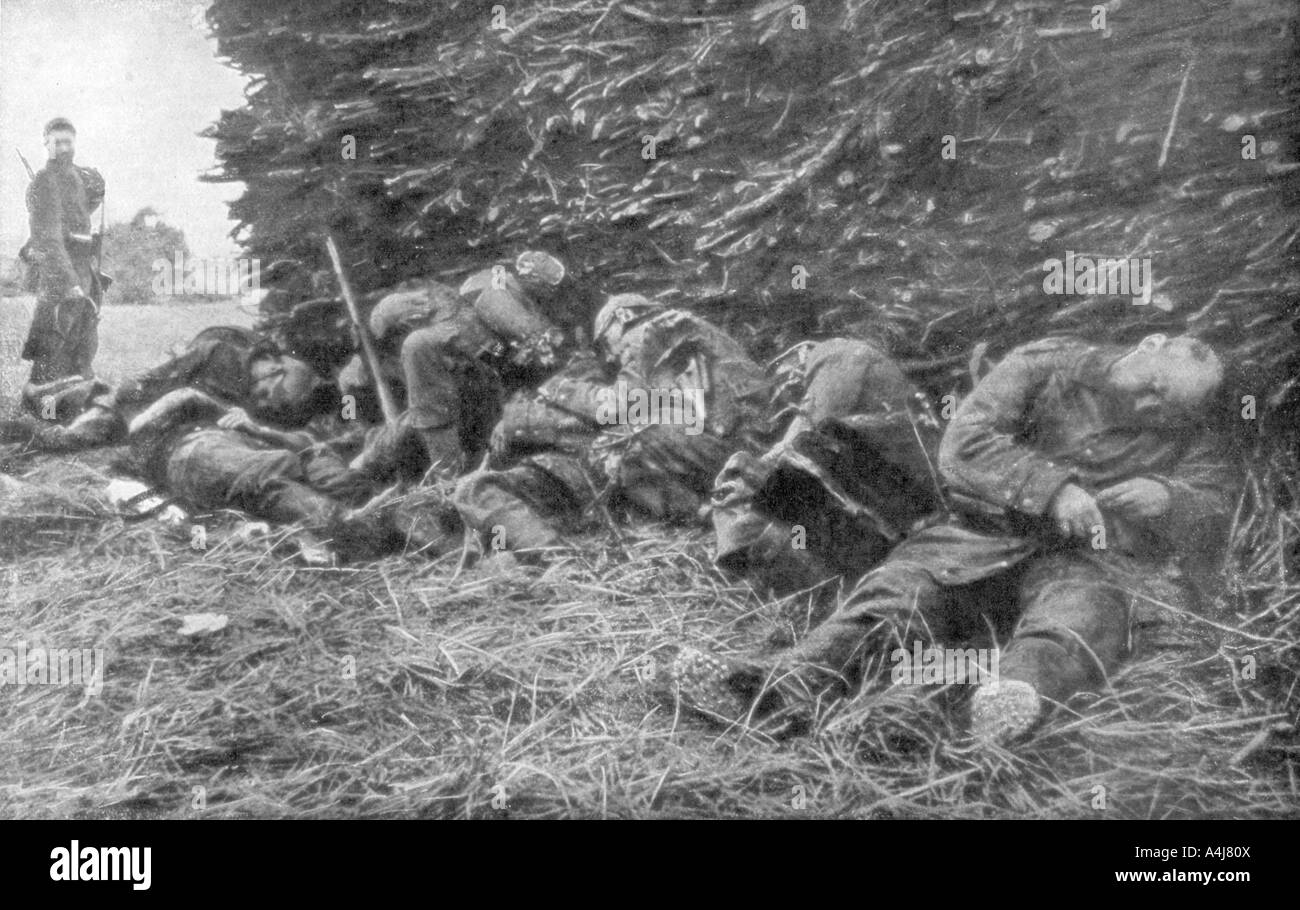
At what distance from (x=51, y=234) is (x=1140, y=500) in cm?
350

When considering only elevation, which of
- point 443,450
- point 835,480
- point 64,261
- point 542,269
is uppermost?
point 64,261

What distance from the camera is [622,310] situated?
3551 mm

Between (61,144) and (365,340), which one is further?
(61,144)

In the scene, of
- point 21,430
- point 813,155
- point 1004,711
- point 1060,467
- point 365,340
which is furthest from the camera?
point 21,430

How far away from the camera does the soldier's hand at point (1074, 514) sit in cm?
332

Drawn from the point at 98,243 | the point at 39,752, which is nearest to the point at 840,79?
the point at 98,243

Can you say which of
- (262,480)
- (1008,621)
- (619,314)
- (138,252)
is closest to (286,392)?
(262,480)

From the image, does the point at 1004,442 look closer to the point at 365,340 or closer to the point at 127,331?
the point at 365,340

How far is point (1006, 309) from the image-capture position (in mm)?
3434

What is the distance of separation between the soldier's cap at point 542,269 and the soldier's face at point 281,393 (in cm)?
76

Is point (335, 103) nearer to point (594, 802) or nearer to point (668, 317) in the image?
point (668, 317)

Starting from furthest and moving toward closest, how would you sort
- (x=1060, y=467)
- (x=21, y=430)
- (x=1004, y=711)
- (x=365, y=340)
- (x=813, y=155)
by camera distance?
(x=21, y=430) → (x=365, y=340) → (x=813, y=155) → (x=1060, y=467) → (x=1004, y=711)

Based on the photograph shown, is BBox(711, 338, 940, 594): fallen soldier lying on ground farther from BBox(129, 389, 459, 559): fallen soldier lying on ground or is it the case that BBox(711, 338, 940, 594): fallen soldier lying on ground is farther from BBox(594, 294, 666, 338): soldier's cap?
BBox(129, 389, 459, 559): fallen soldier lying on ground

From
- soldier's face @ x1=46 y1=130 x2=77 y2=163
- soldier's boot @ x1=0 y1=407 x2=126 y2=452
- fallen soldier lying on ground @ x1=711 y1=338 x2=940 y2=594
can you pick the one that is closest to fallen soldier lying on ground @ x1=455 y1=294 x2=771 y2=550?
fallen soldier lying on ground @ x1=711 y1=338 x2=940 y2=594
